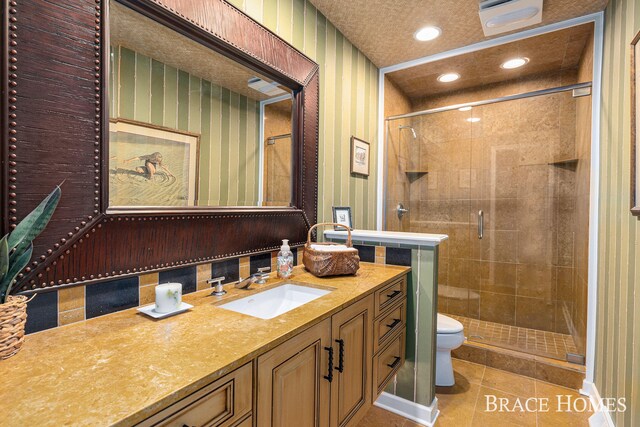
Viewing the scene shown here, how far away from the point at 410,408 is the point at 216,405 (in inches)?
61.7

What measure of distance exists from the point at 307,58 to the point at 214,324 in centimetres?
158

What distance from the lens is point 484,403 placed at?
2.00 m

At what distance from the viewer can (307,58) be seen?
1.88 meters

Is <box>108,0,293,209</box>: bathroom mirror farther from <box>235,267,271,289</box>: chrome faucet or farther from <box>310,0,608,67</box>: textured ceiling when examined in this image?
<box>310,0,608,67</box>: textured ceiling

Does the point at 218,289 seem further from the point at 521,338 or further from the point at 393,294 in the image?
the point at 521,338

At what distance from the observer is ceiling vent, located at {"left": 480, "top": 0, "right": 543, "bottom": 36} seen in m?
1.96

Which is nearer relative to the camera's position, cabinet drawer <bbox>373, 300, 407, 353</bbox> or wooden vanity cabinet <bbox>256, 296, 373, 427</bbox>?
wooden vanity cabinet <bbox>256, 296, 373, 427</bbox>

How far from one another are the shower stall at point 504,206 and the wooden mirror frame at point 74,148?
213 centimetres

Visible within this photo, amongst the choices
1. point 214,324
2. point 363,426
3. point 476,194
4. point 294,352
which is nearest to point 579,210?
point 476,194

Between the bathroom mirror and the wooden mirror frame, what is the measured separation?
42mm

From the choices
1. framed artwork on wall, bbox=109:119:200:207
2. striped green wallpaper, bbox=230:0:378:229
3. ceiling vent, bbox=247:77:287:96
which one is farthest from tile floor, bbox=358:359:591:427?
ceiling vent, bbox=247:77:287:96

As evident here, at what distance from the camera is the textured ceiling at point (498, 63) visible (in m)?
2.38

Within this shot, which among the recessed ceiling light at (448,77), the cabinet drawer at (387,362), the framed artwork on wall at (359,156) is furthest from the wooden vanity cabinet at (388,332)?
the recessed ceiling light at (448,77)

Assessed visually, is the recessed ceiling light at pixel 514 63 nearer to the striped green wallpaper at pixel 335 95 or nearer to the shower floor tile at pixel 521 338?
the striped green wallpaper at pixel 335 95
